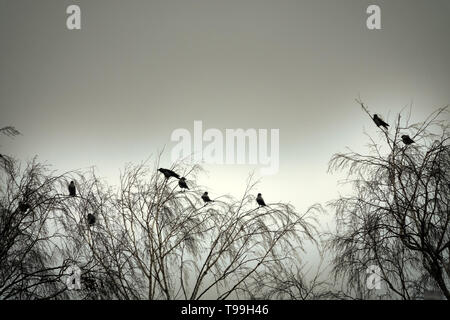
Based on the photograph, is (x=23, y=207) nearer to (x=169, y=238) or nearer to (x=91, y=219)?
(x=91, y=219)

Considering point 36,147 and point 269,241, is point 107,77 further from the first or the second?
point 269,241

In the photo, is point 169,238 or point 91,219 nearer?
point 91,219

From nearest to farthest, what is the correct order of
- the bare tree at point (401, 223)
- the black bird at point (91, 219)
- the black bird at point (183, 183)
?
1. the bare tree at point (401, 223)
2. the black bird at point (91, 219)
3. the black bird at point (183, 183)

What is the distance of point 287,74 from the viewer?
673 cm

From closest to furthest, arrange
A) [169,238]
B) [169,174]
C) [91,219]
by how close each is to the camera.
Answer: [91,219]
[169,238]
[169,174]

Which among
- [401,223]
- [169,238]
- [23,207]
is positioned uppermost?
[23,207]

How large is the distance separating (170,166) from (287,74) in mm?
2256

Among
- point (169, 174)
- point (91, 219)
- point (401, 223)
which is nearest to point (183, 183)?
point (169, 174)

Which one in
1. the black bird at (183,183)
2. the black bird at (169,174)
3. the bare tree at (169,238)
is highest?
the black bird at (169,174)

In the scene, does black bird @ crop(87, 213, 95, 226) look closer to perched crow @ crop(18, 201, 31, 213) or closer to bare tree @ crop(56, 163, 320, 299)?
bare tree @ crop(56, 163, 320, 299)

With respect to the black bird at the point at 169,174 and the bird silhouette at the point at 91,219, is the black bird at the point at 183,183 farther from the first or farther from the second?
the bird silhouette at the point at 91,219

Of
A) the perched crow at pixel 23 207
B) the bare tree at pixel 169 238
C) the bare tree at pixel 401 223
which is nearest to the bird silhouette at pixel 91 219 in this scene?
the bare tree at pixel 169 238

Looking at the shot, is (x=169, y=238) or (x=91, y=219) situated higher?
(x=91, y=219)
